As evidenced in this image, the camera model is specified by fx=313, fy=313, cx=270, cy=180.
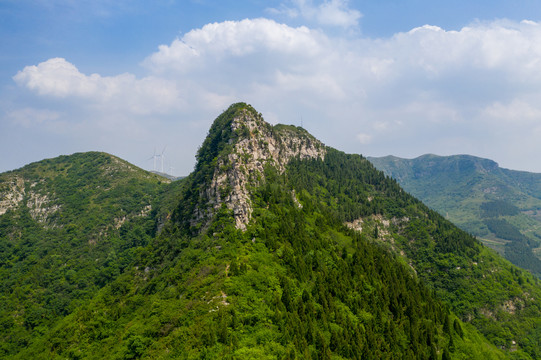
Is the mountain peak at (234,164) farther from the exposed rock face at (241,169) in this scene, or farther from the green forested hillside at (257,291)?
the green forested hillside at (257,291)

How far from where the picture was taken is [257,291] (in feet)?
282

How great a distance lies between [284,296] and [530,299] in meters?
158

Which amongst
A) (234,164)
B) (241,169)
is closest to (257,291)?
(241,169)

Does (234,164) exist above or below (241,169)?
above

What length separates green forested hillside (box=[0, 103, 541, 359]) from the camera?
7675cm

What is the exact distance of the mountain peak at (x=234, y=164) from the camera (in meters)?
125

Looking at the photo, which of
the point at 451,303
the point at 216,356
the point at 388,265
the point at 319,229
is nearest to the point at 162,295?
the point at 216,356

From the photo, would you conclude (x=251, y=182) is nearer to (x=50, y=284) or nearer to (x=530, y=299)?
(x=50, y=284)

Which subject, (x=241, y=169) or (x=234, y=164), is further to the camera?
(x=241, y=169)

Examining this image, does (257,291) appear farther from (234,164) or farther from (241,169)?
(234,164)

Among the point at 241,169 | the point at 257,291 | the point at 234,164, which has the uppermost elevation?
the point at 234,164

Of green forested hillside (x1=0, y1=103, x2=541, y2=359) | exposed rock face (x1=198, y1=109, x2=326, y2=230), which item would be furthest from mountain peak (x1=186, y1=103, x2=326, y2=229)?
green forested hillside (x1=0, y1=103, x2=541, y2=359)

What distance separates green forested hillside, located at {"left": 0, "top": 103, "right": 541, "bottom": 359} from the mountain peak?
76 centimetres

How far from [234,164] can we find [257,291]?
65.2m
